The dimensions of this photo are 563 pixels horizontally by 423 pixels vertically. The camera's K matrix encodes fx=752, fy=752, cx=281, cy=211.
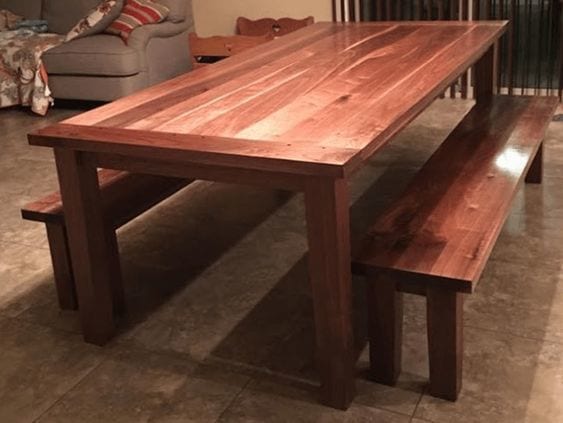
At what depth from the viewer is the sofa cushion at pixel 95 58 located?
4.70 metres

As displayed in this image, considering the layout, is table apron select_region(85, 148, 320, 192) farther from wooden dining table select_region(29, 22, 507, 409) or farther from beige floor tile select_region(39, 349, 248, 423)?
beige floor tile select_region(39, 349, 248, 423)

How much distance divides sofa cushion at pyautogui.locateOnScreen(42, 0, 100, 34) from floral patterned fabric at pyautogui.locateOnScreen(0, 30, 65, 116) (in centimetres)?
38

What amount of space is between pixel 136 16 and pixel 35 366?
3293 millimetres

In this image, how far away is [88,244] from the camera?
2.09 metres

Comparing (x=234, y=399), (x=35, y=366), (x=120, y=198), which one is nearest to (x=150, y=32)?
(x=120, y=198)

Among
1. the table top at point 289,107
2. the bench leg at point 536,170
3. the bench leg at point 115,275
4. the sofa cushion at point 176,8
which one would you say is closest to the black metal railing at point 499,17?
the sofa cushion at point 176,8

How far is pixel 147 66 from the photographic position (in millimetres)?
4867

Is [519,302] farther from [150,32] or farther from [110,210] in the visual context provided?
[150,32]

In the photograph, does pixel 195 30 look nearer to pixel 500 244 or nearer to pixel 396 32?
pixel 396 32

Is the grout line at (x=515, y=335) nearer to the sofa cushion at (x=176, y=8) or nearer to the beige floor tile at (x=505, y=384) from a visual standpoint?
the beige floor tile at (x=505, y=384)

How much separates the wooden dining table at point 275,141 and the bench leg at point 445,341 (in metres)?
0.20

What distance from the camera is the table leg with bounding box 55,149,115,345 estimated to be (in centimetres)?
202

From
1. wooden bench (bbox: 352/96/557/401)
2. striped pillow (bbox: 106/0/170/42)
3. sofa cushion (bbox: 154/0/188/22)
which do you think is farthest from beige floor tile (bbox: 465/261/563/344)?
sofa cushion (bbox: 154/0/188/22)

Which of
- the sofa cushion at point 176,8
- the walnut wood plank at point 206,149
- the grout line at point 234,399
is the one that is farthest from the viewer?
the sofa cushion at point 176,8
